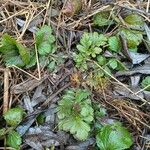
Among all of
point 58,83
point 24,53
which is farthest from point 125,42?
point 24,53

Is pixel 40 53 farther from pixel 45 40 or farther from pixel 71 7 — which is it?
pixel 71 7

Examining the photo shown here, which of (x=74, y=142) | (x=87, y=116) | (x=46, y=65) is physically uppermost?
(x=46, y=65)

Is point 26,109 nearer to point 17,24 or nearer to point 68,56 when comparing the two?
point 68,56

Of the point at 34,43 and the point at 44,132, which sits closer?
the point at 44,132

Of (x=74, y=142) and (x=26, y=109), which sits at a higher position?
(x=26, y=109)

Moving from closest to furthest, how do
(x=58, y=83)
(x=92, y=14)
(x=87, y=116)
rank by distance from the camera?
(x=87, y=116)
(x=58, y=83)
(x=92, y=14)

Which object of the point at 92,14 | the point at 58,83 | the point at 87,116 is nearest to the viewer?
the point at 87,116

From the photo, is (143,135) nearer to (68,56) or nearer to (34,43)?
(68,56)
